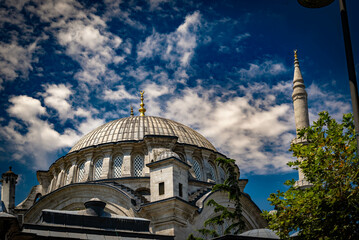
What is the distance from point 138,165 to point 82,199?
4517mm

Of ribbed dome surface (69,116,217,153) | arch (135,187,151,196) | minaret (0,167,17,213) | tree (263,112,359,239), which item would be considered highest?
ribbed dome surface (69,116,217,153)

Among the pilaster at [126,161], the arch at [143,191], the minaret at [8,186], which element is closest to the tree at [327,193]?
the arch at [143,191]

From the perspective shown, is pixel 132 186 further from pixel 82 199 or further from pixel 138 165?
pixel 82 199

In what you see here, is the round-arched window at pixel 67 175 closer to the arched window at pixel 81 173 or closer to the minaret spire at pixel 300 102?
the arched window at pixel 81 173

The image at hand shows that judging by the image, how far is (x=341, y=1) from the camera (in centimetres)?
949

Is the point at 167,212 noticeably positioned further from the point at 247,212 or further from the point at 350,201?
the point at 350,201

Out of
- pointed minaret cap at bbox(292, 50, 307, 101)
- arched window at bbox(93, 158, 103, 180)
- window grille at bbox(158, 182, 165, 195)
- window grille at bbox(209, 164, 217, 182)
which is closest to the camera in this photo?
window grille at bbox(158, 182, 165, 195)

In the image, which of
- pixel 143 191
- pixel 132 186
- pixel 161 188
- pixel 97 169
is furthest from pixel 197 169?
pixel 161 188

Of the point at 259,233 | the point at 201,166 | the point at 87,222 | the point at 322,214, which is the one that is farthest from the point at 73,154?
the point at 322,214

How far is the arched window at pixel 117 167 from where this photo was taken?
27922mm

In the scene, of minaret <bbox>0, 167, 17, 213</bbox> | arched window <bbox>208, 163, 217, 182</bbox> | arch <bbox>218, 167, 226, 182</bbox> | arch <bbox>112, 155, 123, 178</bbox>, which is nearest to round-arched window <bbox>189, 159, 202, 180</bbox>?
arched window <bbox>208, 163, 217, 182</bbox>

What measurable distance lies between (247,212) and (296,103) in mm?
7685

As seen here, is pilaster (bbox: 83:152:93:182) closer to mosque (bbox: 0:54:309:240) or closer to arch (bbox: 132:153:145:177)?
mosque (bbox: 0:54:309:240)

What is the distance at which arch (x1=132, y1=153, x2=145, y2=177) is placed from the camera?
27.8 meters
